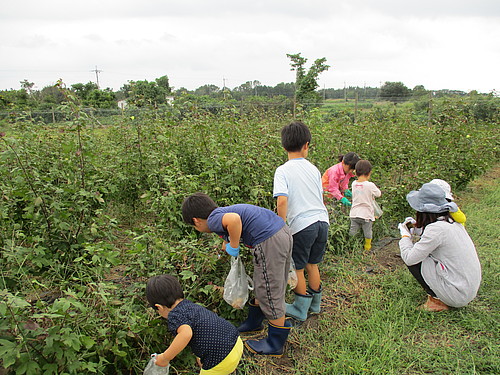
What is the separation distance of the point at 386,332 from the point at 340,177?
2094 millimetres

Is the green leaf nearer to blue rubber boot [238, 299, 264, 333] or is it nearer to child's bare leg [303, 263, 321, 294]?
blue rubber boot [238, 299, 264, 333]

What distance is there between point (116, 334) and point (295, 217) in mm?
1438

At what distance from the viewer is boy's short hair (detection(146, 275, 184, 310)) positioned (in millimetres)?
1992

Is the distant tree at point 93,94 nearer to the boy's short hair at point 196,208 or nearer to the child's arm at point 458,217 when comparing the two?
the boy's short hair at point 196,208

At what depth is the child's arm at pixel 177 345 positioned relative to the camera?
6.22 feet

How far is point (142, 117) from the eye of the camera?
4.83 metres

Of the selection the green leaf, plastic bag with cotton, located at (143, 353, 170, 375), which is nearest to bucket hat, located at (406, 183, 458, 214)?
plastic bag with cotton, located at (143, 353, 170, 375)

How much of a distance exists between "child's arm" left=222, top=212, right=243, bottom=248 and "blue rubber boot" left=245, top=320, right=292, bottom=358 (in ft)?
2.41

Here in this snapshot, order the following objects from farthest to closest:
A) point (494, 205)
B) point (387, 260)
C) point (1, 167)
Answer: point (494, 205) < point (387, 260) < point (1, 167)

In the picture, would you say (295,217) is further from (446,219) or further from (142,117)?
(142,117)


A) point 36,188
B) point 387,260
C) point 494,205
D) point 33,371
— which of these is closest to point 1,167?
point 36,188

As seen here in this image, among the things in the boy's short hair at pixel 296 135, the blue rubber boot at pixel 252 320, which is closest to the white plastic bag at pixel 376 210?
the boy's short hair at pixel 296 135

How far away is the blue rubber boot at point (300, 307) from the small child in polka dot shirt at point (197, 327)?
2.91 ft

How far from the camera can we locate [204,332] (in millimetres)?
1991
